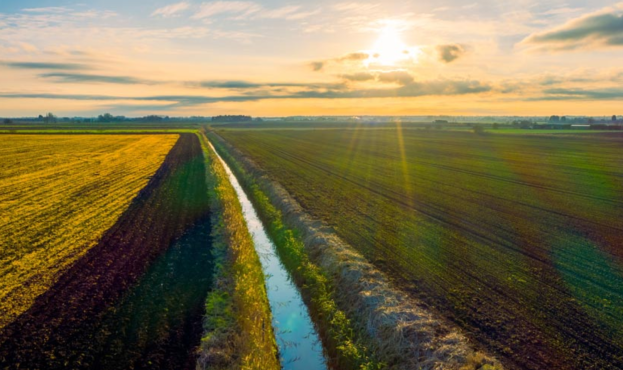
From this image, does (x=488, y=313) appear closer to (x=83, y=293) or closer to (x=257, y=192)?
(x=83, y=293)

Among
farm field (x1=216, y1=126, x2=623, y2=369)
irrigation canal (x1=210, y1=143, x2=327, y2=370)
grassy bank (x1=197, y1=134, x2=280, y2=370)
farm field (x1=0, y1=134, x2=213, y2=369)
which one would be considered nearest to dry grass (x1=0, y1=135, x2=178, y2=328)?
farm field (x1=0, y1=134, x2=213, y2=369)

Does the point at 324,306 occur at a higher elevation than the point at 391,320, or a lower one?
lower

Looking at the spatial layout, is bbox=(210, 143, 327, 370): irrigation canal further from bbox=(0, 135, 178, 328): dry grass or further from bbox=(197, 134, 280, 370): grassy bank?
bbox=(0, 135, 178, 328): dry grass

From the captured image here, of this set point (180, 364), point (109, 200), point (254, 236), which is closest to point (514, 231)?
point (254, 236)

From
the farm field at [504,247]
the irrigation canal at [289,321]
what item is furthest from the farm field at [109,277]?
the farm field at [504,247]

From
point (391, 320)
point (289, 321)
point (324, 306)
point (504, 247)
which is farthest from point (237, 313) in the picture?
point (504, 247)

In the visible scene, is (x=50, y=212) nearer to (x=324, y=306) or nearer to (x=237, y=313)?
(x=237, y=313)
